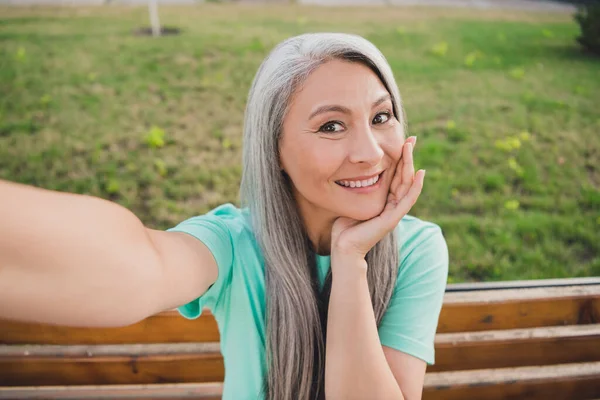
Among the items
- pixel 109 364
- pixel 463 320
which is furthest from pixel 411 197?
pixel 109 364

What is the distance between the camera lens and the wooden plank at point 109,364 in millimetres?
1952

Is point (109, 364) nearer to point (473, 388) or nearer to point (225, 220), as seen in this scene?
point (225, 220)

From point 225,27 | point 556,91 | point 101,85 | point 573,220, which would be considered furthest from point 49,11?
point 573,220

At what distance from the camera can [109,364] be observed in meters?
1.97

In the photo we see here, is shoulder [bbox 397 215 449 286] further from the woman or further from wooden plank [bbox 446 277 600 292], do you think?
wooden plank [bbox 446 277 600 292]

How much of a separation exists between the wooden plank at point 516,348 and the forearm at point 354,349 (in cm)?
64

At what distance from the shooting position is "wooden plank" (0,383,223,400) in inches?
77.1

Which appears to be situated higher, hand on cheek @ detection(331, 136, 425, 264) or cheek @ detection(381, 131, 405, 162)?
cheek @ detection(381, 131, 405, 162)

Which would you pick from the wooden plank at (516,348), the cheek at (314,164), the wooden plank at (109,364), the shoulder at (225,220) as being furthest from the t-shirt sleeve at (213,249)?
the wooden plank at (516,348)

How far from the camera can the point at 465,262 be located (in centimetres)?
325

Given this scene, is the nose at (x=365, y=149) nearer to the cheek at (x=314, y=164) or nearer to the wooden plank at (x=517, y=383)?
the cheek at (x=314, y=164)

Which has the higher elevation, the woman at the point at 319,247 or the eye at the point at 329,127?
the eye at the point at 329,127

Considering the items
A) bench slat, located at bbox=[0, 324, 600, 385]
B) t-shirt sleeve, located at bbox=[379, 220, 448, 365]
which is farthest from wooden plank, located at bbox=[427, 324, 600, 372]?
t-shirt sleeve, located at bbox=[379, 220, 448, 365]

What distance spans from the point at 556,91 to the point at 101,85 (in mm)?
5058
